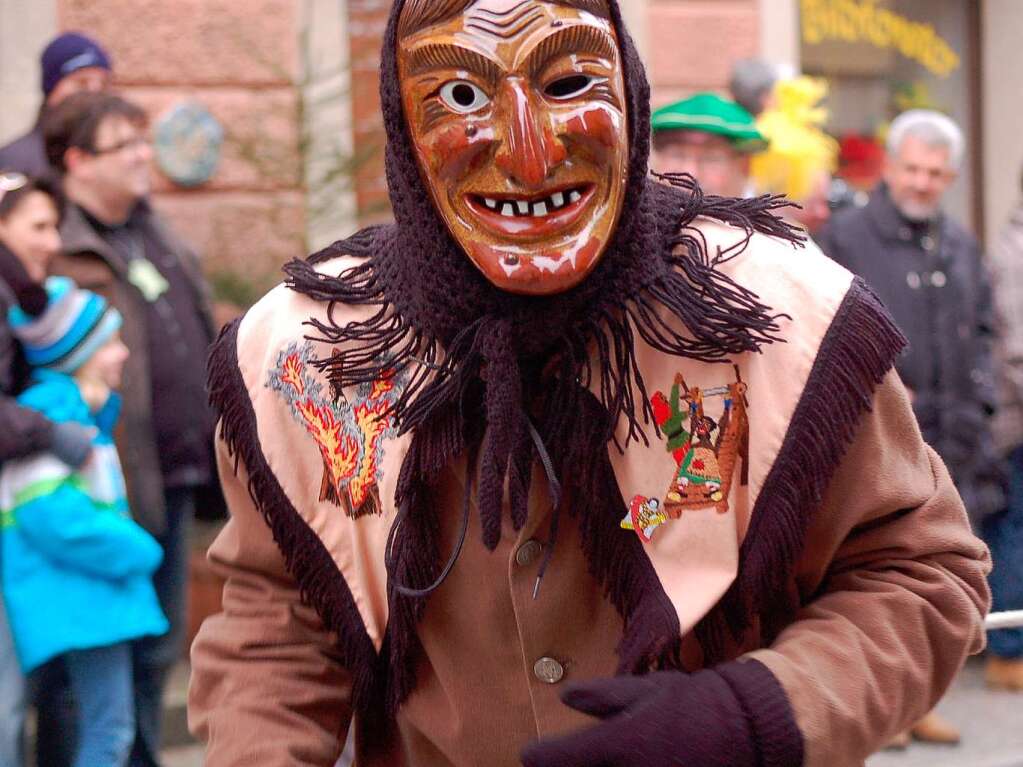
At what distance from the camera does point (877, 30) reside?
9.12 m

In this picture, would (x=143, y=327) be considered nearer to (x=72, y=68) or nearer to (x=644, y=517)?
(x=72, y=68)

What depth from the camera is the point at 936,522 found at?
6.07ft

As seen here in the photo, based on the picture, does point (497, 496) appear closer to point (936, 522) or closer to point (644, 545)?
point (644, 545)

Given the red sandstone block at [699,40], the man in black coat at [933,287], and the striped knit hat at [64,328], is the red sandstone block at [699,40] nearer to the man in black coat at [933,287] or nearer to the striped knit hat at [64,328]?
the man in black coat at [933,287]

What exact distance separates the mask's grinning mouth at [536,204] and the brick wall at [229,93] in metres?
4.25

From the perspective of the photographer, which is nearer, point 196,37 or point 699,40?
point 196,37

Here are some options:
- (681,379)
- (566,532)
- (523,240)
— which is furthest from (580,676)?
(523,240)

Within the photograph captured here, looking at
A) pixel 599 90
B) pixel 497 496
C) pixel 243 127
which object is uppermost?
pixel 599 90

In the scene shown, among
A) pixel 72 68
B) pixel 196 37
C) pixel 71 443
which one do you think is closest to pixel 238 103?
pixel 196 37

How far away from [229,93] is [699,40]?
238 cm

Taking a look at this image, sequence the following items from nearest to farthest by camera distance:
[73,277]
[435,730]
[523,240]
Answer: [523,240] < [435,730] < [73,277]

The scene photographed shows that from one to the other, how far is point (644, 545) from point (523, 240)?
0.39 m

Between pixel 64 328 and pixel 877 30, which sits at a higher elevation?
pixel 64 328

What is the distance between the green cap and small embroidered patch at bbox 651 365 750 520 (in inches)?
107
